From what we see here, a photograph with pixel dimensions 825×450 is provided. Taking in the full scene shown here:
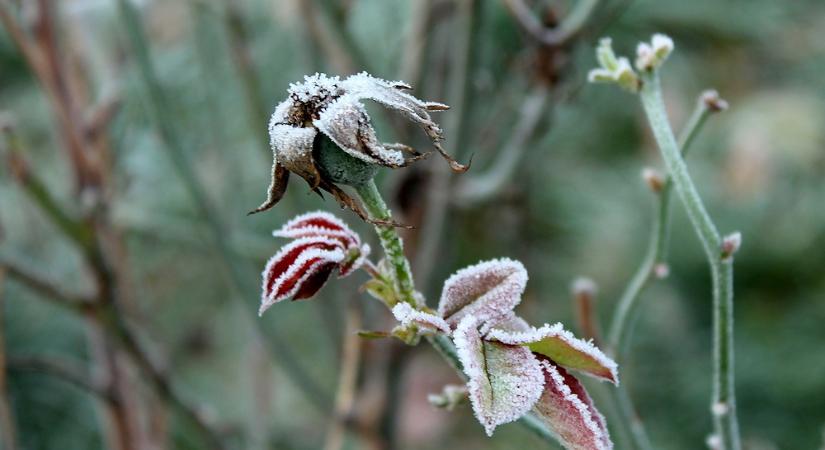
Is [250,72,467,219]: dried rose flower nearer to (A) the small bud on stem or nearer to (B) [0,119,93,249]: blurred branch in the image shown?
(A) the small bud on stem

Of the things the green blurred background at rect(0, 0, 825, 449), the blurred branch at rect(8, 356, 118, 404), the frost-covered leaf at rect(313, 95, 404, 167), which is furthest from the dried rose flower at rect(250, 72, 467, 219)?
the blurred branch at rect(8, 356, 118, 404)

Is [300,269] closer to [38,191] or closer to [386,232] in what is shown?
[386,232]

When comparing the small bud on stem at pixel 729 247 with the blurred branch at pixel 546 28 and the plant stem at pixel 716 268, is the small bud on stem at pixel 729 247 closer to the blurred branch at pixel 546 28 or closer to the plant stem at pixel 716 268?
the plant stem at pixel 716 268

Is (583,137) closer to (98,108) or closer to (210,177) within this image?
(210,177)

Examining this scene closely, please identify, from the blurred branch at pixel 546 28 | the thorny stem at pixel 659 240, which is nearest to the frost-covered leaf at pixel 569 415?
the thorny stem at pixel 659 240

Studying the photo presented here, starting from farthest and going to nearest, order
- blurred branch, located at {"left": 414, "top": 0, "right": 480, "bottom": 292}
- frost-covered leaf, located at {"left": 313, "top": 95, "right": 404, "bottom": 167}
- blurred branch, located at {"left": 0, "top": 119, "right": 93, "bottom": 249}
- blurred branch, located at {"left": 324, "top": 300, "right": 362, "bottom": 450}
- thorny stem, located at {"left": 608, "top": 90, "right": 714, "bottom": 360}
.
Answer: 1. blurred branch, located at {"left": 324, "top": 300, "right": 362, "bottom": 450}
2. blurred branch, located at {"left": 414, "top": 0, "right": 480, "bottom": 292}
3. blurred branch, located at {"left": 0, "top": 119, "right": 93, "bottom": 249}
4. thorny stem, located at {"left": 608, "top": 90, "right": 714, "bottom": 360}
5. frost-covered leaf, located at {"left": 313, "top": 95, "right": 404, "bottom": 167}

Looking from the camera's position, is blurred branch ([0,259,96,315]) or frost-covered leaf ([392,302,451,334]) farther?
blurred branch ([0,259,96,315])
